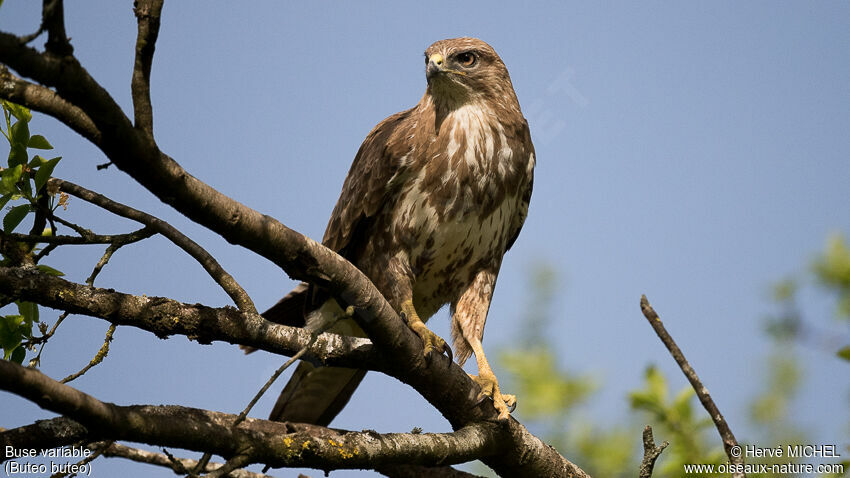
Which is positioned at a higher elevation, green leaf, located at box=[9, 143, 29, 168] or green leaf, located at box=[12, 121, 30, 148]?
green leaf, located at box=[12, 121, 30, 148]

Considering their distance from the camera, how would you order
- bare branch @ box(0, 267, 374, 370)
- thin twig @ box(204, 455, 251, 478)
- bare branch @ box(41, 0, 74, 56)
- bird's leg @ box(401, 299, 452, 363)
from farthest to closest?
1. bird's leg @ box(401, 299, 452, 363)
2. bare branch @ box(0, 267, 374, 370)
3. thin twig @ box(204, 455, 251, 478)
4. bare branch @ box(41, 0, 74, 56)

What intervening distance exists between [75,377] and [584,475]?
7.47ft

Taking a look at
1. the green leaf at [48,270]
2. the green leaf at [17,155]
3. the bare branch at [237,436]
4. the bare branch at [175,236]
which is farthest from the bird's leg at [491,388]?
the green leaf at [17,155]

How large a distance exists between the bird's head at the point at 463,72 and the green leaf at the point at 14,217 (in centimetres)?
241

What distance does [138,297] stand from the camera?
9.72 feet

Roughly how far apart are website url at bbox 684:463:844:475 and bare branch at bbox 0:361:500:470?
0.90 metres

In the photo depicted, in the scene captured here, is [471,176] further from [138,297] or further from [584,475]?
[138,297]

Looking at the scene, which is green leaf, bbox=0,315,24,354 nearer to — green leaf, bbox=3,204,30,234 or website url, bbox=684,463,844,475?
green leaf, bbox=3,204,30,234

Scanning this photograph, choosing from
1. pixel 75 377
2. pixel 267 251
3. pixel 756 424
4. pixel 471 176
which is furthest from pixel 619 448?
pixel 75 377

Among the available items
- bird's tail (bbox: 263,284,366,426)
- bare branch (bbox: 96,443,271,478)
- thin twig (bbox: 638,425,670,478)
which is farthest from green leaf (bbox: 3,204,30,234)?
thin twig (bbox: 638,425,670,478)

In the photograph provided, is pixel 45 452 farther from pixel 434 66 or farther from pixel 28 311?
pixel 434 66

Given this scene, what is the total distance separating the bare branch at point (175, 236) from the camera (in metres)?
2.89

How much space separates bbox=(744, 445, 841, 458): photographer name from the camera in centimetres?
361

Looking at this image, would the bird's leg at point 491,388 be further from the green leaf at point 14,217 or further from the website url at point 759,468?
the green leaf at point 14,217
